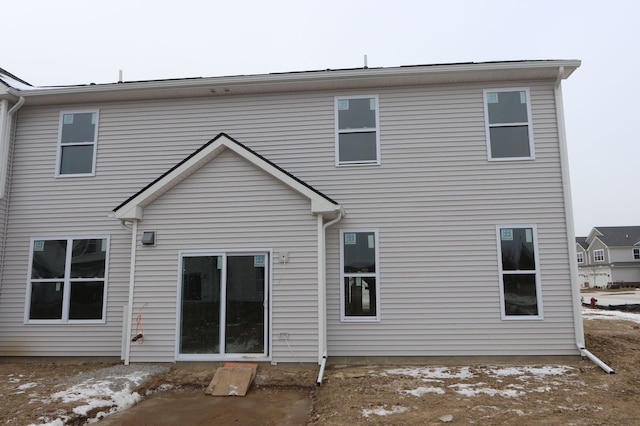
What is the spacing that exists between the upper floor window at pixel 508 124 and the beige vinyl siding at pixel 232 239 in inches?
163

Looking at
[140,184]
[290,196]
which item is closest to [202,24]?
[140,184]

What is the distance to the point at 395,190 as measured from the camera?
854 centimetres

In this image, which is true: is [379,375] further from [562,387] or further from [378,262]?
[562,387]

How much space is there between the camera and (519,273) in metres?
8.13

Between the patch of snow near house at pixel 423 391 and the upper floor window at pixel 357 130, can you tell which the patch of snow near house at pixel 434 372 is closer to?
the patch of snow near house at pixel 423 391

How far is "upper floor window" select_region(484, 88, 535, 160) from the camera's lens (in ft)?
27.9

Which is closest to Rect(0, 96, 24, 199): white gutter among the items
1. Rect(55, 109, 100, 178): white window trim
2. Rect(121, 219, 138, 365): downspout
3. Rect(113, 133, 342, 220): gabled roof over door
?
Rect(55, 109, 100, 178): white window trim

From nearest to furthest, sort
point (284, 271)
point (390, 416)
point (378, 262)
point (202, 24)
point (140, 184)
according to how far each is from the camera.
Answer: point (390, 416), point (284, 271), point (378, 262), point (140, 184), point (202, 24)

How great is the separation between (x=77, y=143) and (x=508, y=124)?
9322 mm

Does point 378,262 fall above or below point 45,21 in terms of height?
below

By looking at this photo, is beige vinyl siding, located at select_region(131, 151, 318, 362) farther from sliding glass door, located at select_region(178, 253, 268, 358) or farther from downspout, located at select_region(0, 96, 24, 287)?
downspout, located at select_region(0, 96, 24, 287)

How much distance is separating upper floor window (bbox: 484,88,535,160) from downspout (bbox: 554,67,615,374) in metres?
0.55

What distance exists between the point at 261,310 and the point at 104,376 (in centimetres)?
276

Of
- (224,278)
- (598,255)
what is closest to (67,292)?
(224,278)
